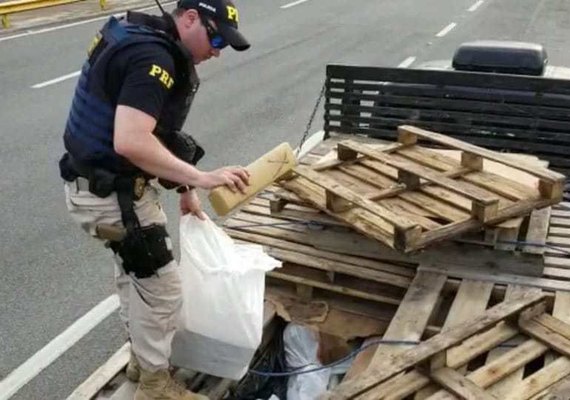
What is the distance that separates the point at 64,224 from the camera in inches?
244

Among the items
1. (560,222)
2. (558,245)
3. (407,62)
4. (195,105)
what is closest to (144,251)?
(558,245)

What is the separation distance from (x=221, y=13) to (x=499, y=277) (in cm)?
204

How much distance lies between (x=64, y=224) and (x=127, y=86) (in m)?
3.64

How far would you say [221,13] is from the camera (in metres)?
3.00

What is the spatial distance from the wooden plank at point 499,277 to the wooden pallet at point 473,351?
0.07m

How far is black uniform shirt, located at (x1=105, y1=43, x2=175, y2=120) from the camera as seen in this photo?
2.81 meters

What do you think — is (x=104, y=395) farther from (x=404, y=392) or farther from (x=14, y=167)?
(x=14, y=167)

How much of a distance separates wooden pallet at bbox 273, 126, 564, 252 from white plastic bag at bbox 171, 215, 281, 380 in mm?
702

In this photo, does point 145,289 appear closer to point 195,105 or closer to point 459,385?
point 459,385

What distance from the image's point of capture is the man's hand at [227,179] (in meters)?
3.01

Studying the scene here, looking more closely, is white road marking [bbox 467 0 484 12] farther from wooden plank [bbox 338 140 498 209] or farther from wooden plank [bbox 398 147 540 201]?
wooden plank [bbox 338 140 498 209]

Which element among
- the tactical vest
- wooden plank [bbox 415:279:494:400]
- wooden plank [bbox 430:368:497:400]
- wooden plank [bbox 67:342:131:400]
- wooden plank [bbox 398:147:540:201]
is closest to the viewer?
the tactical vest

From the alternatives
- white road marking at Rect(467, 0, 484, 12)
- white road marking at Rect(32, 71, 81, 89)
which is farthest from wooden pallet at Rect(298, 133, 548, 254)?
white road marking at Rect(467, 0, 484, 12)

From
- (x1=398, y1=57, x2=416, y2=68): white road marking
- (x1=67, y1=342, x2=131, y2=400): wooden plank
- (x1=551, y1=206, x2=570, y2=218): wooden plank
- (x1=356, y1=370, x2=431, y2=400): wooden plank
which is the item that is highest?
(x1=356, y1=370, x2=431, y2=400): wooden plank
